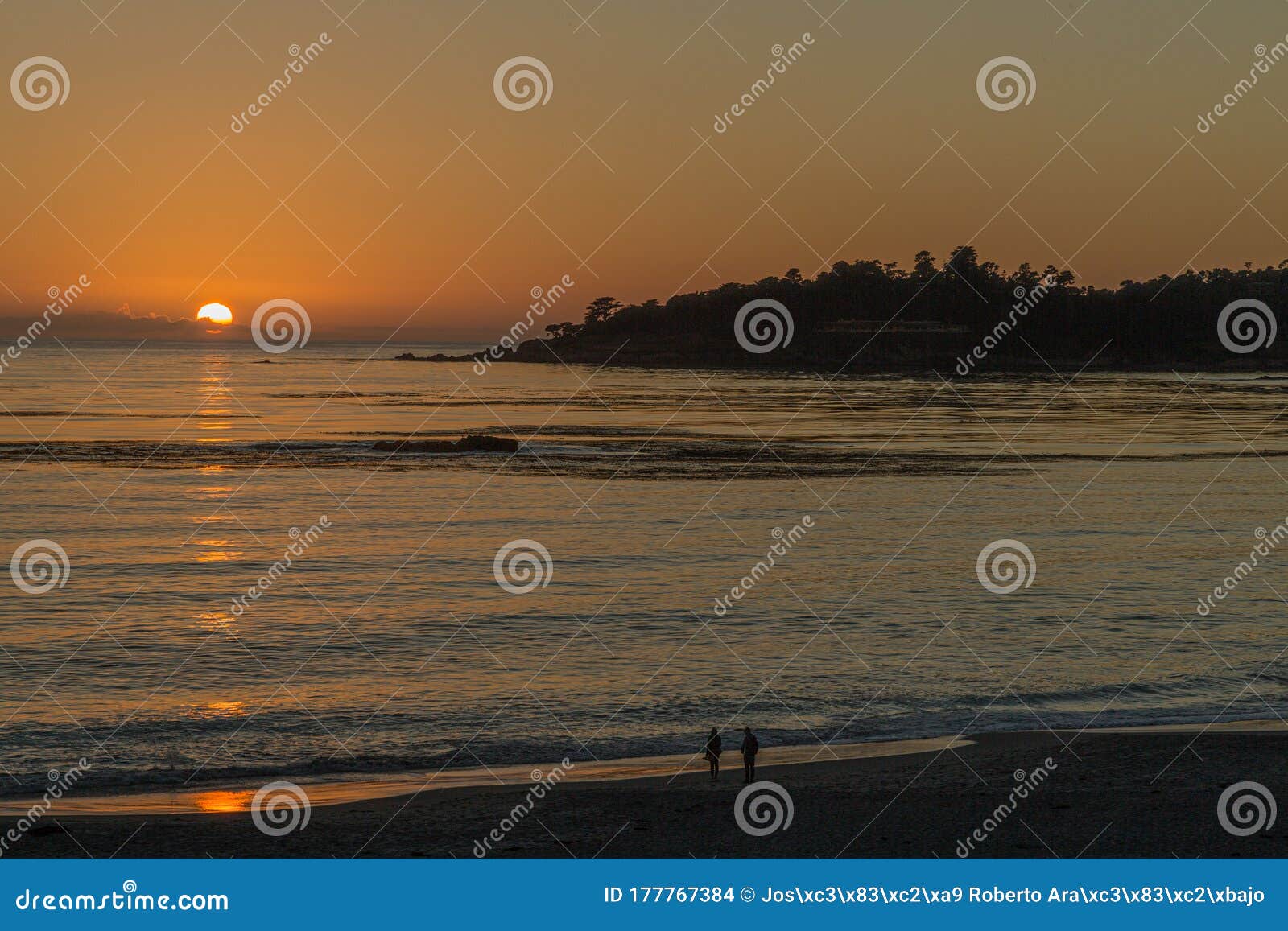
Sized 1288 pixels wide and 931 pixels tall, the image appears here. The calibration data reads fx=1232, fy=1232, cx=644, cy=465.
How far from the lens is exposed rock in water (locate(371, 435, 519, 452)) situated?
72.4 meters

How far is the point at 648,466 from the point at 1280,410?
75.5 metres

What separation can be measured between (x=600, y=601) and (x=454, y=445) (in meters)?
43.7

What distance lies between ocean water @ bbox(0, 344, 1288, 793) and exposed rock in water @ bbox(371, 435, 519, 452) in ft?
7.24

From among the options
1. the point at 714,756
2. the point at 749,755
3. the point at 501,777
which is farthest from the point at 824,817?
the point at 501,777

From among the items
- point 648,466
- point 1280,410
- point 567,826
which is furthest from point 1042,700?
point 1280,410

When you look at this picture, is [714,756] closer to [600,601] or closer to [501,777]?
[501,777]

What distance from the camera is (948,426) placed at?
97000 mm

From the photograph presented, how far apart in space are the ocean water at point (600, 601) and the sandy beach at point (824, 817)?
208 cm

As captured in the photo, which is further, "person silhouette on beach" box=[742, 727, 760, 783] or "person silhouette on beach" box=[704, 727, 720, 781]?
"person silhouette on beach" box=[704, 727, 720, 781]

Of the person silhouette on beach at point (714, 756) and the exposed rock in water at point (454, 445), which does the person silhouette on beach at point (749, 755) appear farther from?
the exposed rock in water at point (454, 445)

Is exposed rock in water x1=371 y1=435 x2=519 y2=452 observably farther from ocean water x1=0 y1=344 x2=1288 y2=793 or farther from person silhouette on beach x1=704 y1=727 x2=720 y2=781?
person silhouette on beach x1=704 y1=727 x2=720 y2=781

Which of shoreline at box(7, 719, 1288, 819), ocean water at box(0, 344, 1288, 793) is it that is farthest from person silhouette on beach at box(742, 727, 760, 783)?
ocean water at box(0, 344, 1288, 793)

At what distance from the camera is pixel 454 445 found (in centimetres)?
7388

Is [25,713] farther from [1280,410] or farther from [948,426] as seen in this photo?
[1280,410]
